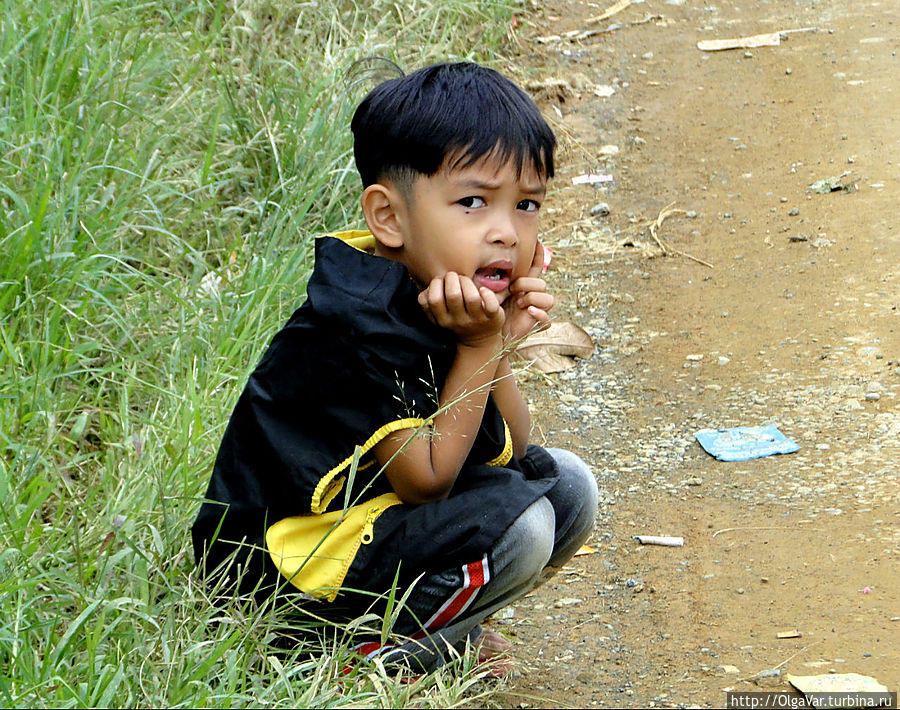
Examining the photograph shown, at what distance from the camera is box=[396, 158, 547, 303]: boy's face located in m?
2.22

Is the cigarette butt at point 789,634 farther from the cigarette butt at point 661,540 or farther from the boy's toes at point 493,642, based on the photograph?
the boy's toes at point 493,642

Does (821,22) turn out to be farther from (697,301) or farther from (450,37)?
(697,301)

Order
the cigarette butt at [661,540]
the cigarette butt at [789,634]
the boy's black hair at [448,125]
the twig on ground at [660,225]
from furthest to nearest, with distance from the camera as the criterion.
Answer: the twig on ground at [660,225], the cigarette butt at [661,540], the cigarette butt at [789,634], the boy's black hair at [448,125]

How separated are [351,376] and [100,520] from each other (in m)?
0.84

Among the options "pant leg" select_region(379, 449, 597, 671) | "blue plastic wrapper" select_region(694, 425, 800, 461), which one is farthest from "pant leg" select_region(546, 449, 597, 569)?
"blue plastic wrapper" select_region(694, 425, 800, 461)

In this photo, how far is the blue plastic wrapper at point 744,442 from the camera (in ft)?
11.5

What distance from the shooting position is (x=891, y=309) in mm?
4098

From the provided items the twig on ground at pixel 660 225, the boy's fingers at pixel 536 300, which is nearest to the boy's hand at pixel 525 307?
the boy's fingers at pixel 536 300

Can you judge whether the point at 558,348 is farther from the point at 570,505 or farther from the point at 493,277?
the point at 493,277

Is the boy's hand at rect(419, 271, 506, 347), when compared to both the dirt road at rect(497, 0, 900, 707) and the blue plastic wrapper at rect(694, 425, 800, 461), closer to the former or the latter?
the dirt road at rect(497, 0, 900, 707)

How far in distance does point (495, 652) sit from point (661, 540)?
0.71 metres

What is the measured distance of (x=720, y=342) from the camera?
163 inches

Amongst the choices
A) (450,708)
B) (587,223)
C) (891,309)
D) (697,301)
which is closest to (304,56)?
(587,223)

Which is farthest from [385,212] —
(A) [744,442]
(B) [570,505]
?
(A) [744,442]
